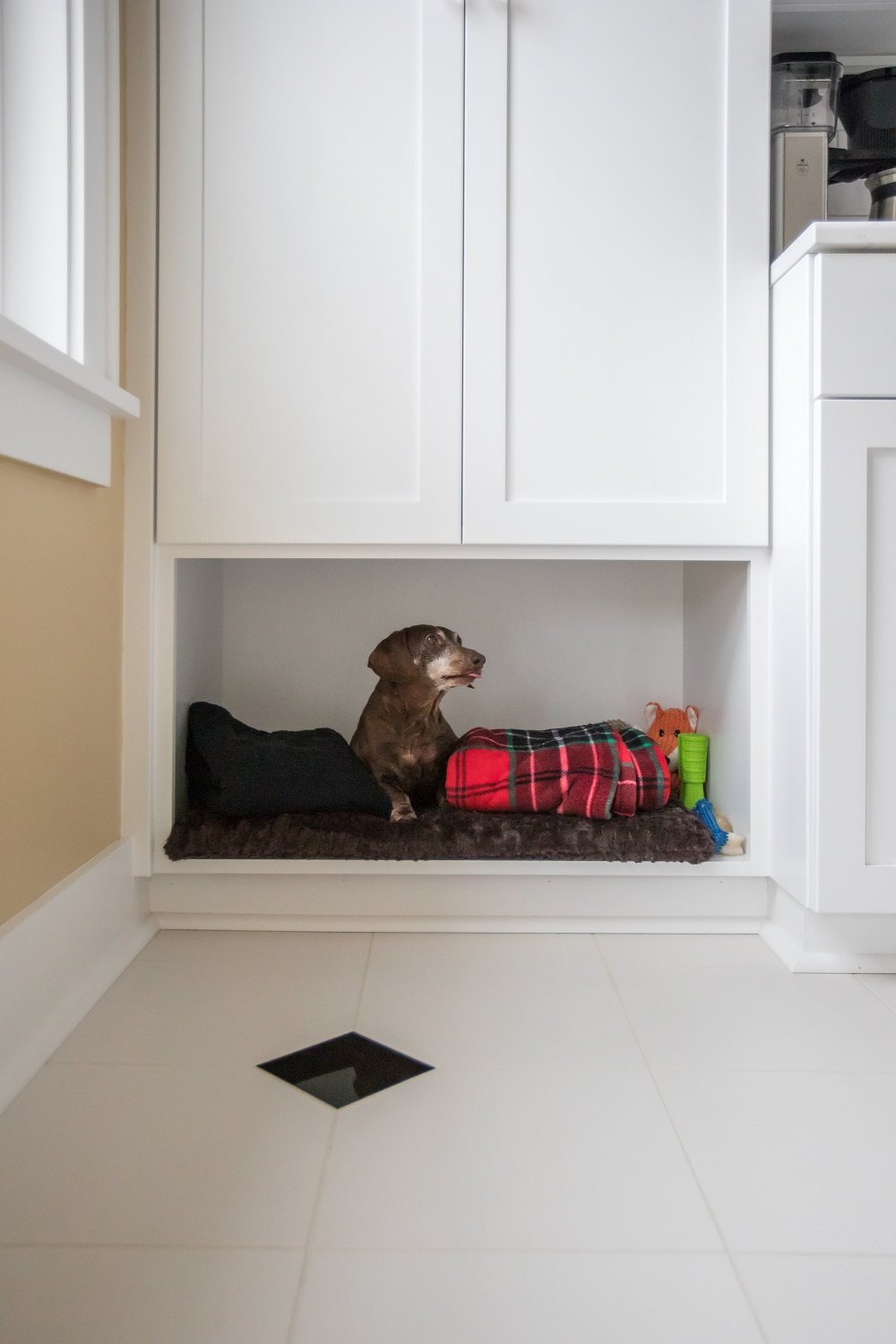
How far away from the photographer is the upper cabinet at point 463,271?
1.71 metres

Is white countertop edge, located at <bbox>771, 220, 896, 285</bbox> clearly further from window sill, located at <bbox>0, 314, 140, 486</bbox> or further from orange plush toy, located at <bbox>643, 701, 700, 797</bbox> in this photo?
window sill, located at <bbox>0, 314, 140, 486</bbox>

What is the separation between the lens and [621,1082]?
4.04ft

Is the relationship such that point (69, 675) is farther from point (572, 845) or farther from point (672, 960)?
point (672, 960)

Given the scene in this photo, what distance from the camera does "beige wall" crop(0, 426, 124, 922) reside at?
4.13 feet

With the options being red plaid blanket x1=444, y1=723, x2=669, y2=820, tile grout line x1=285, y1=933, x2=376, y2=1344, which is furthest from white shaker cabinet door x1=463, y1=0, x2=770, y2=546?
tile grout line x1=285, y1=933, x2=376, y2=1344

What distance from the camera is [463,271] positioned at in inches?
67.8

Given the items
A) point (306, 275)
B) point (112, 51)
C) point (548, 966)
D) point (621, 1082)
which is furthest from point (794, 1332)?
point (112, 51)

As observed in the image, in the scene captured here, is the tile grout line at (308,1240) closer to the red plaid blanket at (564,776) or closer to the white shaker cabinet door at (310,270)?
the red plaid blanket at (564,776)

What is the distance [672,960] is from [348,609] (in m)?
1.01

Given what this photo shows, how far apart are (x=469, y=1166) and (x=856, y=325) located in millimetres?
1242

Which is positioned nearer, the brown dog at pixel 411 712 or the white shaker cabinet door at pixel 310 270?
the white shaker cabinet door at pixel 310 270

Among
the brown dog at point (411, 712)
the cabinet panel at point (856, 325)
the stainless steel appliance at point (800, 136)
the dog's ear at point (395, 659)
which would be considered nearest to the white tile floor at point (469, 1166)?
the brown dog at point (411, 712)

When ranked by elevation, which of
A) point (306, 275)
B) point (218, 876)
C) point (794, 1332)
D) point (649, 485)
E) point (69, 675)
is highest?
point (306, 275)

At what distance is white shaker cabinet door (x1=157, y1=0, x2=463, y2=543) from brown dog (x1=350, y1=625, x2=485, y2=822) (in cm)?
23
